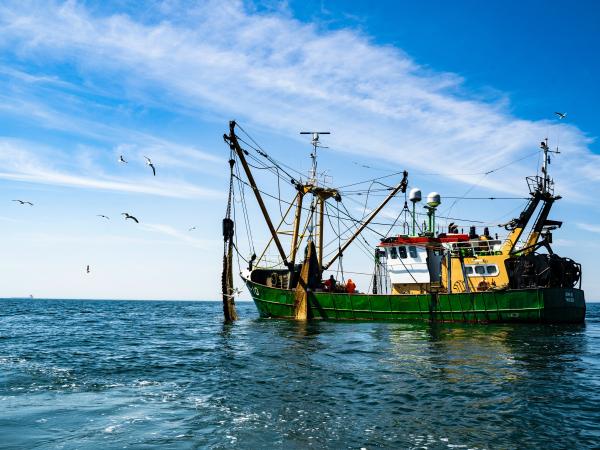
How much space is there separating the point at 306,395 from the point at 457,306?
21.5m

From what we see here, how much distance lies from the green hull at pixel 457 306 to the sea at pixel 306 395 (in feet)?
24.0

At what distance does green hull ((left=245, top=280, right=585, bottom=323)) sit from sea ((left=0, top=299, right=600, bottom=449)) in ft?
24.0

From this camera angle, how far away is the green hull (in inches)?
1155

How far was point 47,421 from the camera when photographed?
9.60m

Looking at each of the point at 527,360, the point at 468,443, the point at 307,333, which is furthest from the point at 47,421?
the point at 307,333

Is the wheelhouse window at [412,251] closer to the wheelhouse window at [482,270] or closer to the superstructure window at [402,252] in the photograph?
the superstructure window at [402,252]

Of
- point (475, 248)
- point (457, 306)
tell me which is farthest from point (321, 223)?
point (457, 306)

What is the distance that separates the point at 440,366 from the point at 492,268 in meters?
18.4

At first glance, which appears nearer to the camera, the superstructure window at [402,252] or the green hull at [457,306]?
the green hull at [457,306]

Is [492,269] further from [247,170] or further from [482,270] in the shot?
[247,170]

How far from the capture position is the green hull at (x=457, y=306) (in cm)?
2934

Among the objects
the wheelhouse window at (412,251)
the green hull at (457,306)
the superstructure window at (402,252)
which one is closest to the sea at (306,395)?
the green hull at (457,306)

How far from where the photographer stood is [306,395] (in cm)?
1191

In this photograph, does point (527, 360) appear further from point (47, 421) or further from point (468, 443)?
point (47, 421)
